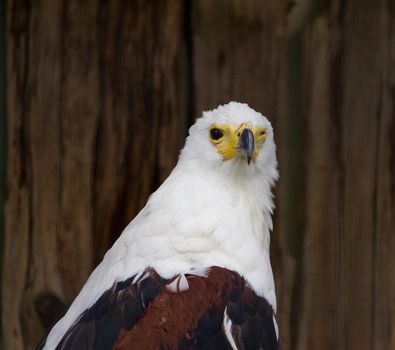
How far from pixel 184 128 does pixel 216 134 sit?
0.57 metres

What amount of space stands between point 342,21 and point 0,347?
157 centimetres

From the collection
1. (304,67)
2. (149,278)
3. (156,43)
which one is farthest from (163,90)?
(149,278)

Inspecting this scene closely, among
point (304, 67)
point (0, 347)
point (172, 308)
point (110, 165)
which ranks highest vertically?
point (304, 67)

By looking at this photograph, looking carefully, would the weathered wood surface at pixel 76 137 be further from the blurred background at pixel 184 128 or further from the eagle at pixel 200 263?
the eagle at pixel 200 263

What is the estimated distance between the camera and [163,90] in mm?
4680

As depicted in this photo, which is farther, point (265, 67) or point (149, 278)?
point (265, 67)

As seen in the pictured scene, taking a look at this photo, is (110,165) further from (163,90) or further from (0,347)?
(0,347)

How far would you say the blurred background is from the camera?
4656 millimetres

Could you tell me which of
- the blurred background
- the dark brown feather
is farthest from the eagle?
the blurred background

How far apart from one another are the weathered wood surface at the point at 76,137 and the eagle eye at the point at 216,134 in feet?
1.75

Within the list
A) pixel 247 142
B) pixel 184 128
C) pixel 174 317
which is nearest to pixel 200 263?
pixel 174 317

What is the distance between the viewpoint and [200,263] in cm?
404

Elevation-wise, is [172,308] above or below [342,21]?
below

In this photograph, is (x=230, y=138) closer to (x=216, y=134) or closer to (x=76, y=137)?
(x=216, y=134)
